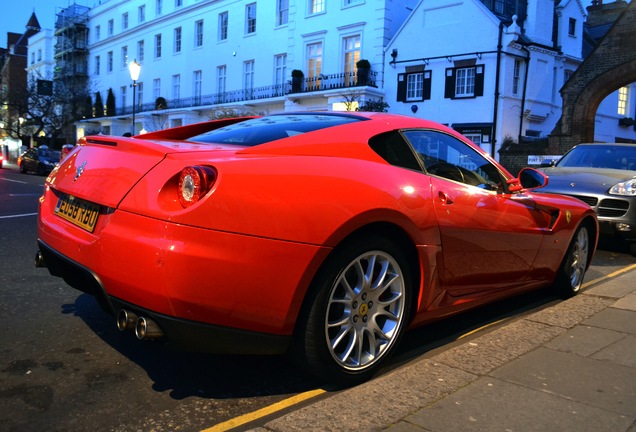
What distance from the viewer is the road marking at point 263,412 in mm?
2479

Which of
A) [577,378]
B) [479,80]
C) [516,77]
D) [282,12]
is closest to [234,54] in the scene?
[282,12]

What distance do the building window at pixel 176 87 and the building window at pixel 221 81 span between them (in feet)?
17.0

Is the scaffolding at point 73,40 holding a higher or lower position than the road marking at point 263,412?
higher

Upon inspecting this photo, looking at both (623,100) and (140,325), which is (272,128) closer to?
(140,325)

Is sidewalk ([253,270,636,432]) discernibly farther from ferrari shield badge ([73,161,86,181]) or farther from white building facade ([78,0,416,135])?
white building facade ([78,0,416,135])

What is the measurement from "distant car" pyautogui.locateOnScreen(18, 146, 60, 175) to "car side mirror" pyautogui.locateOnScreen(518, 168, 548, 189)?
93.0ft

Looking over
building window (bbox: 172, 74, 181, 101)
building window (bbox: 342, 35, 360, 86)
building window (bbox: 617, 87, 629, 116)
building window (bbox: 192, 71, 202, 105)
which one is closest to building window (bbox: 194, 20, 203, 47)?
building window (bbox: 192, 71, 202, 105)

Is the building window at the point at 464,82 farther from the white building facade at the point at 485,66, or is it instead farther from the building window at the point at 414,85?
the building window at the point at 414,85

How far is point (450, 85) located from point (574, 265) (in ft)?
66.7

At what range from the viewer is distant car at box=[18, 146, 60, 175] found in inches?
1133

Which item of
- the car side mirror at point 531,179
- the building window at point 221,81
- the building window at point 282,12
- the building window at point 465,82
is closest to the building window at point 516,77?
the building window at point 465,82

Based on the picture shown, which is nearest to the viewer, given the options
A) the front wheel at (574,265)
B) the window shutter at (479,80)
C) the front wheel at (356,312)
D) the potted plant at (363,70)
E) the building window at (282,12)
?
the front wheel at (356,312)

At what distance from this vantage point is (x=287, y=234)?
2.52m

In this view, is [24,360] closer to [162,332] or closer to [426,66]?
[162,332]
